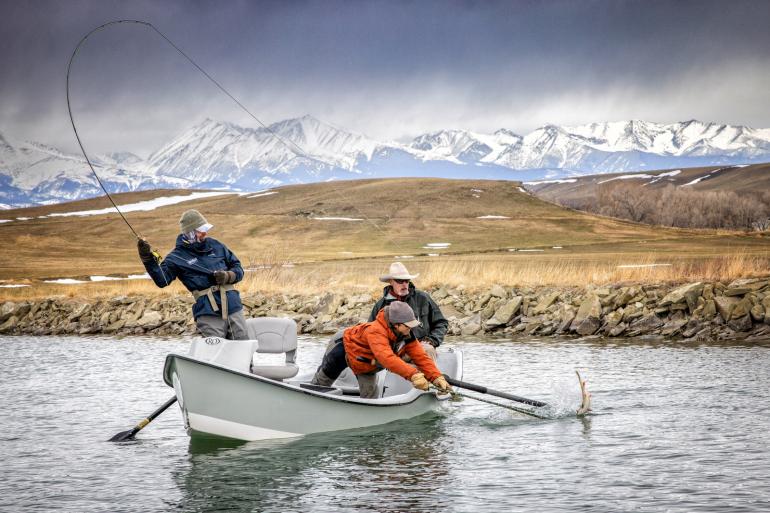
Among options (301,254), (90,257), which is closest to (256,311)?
(301,254)

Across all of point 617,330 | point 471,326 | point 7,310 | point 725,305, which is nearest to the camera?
point 725,305

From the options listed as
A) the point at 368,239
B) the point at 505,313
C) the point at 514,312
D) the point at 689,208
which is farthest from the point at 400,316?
the point at 689,208

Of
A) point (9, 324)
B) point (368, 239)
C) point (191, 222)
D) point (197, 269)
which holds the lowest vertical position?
point (9, 324)

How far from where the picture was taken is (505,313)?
2442 cm

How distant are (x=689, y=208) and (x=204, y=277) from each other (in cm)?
10907

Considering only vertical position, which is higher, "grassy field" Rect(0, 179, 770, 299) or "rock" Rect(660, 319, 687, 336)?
"grassy field" Rect(0, 179, 770, 299)

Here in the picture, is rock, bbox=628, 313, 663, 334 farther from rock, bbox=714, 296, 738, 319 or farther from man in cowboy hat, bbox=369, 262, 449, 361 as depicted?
man in cowboy hat, bbox=369, 262, 449, 361

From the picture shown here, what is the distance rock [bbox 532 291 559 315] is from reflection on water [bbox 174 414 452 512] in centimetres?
1278

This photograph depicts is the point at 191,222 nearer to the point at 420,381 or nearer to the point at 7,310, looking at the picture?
the point at 420,381

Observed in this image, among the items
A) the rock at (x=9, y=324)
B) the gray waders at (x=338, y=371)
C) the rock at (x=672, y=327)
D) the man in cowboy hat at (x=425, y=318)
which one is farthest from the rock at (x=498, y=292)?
the rock at (x=9, y=324)

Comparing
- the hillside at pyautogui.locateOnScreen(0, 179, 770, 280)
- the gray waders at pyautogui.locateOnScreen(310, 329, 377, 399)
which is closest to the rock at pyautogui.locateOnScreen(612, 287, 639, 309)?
the gray waders at pyautogui.locateOnScreen(310, 329, 377, 399)

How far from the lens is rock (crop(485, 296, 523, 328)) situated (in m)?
24.2

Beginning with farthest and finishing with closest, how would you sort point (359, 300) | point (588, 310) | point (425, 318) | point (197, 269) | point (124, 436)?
point (359, 300) → point (588, 310) → point (425, 318) → point (124, 436) → point (197, 269)

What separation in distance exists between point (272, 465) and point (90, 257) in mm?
61079
